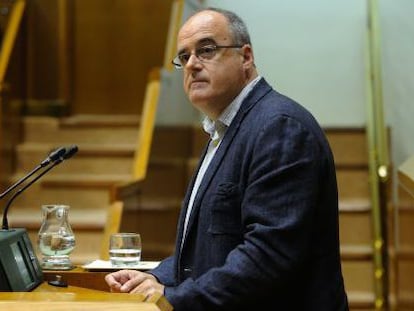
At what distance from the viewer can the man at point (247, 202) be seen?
1.70 meters

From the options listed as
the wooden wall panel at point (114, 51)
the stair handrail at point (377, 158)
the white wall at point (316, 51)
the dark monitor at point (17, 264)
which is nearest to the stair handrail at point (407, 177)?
the stair handrail at point (377, 158)

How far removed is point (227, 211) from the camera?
5.90 ft

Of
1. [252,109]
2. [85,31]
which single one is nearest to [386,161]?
[85,31]

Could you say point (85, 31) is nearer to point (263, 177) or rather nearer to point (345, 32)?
point (345, 32)

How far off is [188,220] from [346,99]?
3.71 metres

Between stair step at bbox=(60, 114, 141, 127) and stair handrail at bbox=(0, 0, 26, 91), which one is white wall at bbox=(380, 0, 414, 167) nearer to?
stair step at bbox=(60, 114, 141, 127)

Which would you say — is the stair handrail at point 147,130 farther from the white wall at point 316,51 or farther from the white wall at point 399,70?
the white wall at point 399,70

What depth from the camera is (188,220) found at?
1.90 meters

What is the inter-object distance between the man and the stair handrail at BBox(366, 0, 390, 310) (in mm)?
2597

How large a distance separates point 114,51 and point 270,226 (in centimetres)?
452

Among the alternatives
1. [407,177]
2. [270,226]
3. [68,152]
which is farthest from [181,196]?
[270,226]

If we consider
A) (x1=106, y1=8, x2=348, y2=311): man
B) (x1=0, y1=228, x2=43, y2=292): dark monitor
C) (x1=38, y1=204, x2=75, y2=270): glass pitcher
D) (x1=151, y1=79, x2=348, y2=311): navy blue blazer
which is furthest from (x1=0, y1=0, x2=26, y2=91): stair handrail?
(x1=151, y1=79, x2=348, y2=311): navy blue blazer

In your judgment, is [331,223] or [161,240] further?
[161,240]

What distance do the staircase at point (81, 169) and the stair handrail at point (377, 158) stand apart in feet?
4.93
